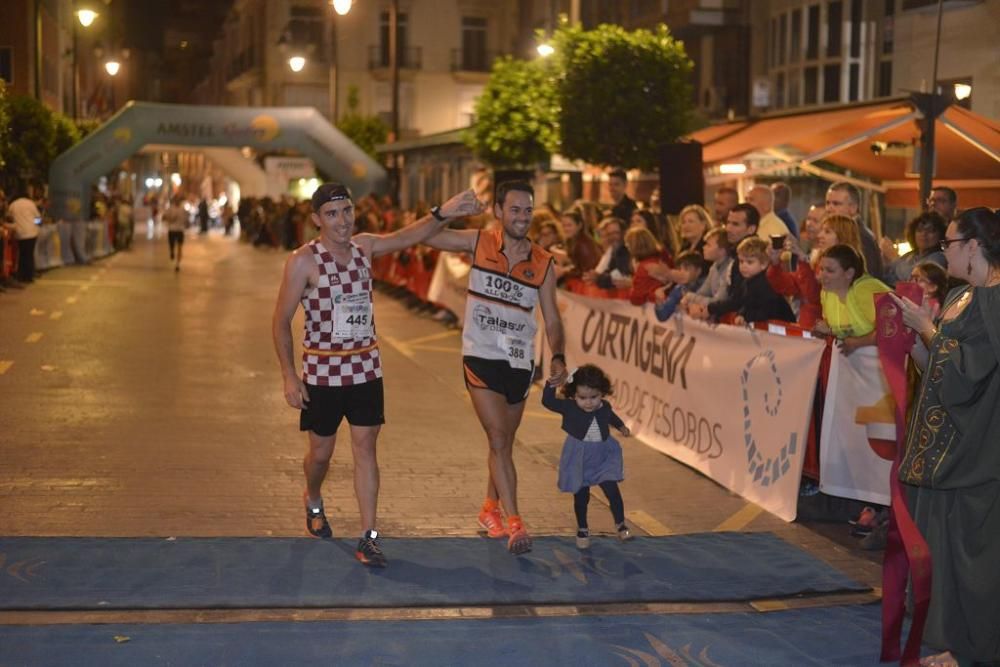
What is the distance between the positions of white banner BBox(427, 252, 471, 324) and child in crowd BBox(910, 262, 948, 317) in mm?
11154

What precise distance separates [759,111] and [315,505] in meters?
26.7

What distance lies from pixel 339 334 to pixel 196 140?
2947 cm

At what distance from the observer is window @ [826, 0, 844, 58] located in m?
29.8

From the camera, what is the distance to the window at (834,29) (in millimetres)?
29828

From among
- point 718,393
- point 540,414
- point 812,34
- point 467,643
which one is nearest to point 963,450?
point 467,643

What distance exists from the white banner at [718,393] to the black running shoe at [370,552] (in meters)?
2.68

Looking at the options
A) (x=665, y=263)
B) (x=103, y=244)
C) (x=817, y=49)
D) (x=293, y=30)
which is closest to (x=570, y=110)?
(x=817, y=49)

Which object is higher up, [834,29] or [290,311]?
[834,29]

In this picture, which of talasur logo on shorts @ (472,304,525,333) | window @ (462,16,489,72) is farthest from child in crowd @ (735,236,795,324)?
window @ (462,16,489,72)

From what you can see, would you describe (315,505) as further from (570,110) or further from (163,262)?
(163,262)

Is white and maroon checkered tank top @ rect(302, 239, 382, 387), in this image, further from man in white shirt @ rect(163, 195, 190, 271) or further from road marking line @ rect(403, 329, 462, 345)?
man in white shirt @ rect(163, 195, 190, 271)

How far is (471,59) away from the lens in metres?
63.3

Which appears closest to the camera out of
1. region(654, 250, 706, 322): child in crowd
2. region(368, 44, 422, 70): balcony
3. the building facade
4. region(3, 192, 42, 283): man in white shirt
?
region(654, 250, 706, 322): child in crowd

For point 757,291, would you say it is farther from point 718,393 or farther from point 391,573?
point 391,573
